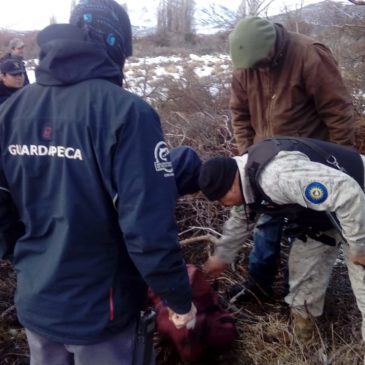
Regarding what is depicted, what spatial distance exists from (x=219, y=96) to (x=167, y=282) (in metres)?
4.92

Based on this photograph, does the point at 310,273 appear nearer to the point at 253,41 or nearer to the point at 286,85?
the point at 286,85

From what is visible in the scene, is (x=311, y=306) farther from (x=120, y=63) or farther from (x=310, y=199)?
(x=120, y=63)

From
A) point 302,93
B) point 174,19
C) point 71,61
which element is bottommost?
point 174,19

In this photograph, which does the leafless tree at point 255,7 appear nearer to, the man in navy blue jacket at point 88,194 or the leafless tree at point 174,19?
the man in navy blue jacket at point 88,194

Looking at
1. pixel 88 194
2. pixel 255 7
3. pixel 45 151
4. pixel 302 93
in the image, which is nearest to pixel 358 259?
pixel 302 93

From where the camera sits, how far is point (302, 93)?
2631 millimetres

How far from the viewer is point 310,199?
6.14ft

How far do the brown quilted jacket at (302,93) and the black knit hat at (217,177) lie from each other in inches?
30.6

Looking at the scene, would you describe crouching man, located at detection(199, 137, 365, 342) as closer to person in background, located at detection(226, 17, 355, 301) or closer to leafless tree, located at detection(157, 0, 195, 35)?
person in background, located at detection(226, 17, 355, 301)

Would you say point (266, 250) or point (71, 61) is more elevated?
point (71, 61)

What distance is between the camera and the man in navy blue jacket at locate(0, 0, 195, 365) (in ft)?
4.62

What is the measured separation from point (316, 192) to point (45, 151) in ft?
3.45

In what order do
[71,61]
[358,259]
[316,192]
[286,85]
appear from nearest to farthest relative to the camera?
[71,61], [316,192], [358,259], [286,85]

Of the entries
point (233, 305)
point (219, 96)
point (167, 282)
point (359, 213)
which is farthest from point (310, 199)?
point (219, 96)
